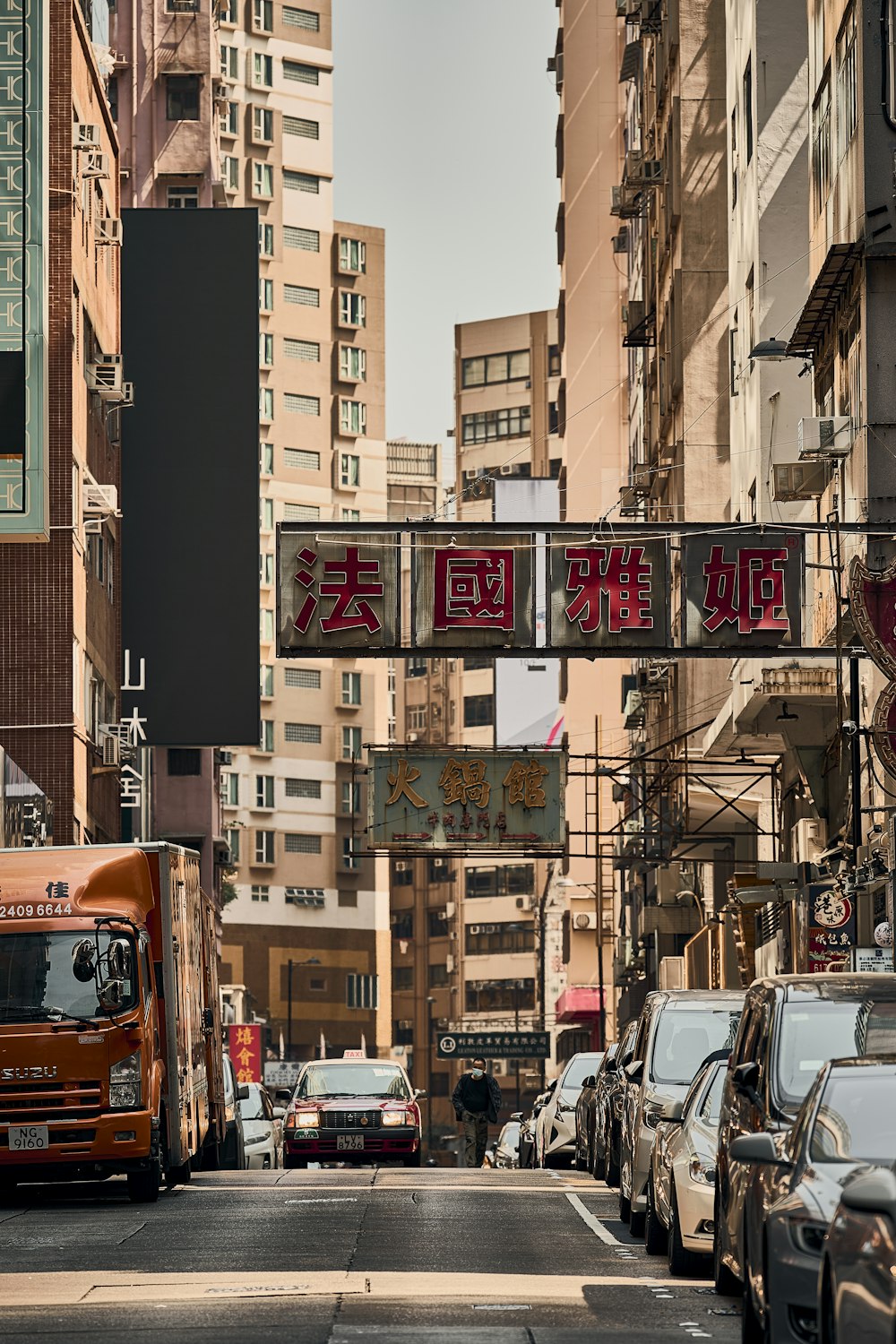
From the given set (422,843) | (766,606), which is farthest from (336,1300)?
(422,843)

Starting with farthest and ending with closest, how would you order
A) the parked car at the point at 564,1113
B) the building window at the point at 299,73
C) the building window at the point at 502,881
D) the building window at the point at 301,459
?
the building window at the point at 502,881 → the building window at the point at 299,73 → the building window at the point at 301,459 → the parked car at the point at 564,1113

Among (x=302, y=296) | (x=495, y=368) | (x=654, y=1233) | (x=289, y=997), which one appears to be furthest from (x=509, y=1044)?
(x=654, y=1233)

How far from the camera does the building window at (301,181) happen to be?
130 metres

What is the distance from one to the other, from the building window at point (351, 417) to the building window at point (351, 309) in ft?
12.9

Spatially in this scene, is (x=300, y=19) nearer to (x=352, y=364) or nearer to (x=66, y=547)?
(x=352, y=364)

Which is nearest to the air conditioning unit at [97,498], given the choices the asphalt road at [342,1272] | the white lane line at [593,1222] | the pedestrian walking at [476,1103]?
the pedestrian walking at [476,1103]

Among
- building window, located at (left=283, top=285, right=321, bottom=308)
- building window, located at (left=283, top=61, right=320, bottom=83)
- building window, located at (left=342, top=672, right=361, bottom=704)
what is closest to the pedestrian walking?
building window, located at (left=342, top=672, right=361, bottom=704)

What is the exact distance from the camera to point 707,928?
53.2 meters

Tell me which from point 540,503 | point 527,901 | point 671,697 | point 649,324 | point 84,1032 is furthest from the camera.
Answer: point 527,901

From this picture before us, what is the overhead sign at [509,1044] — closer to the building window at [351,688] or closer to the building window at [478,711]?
the building window at [351,688]

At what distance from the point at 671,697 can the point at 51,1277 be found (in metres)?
42.0

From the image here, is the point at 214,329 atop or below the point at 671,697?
atop

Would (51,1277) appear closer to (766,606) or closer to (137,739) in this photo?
(766,606)

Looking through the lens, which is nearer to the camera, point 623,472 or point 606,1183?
point 606,1183
